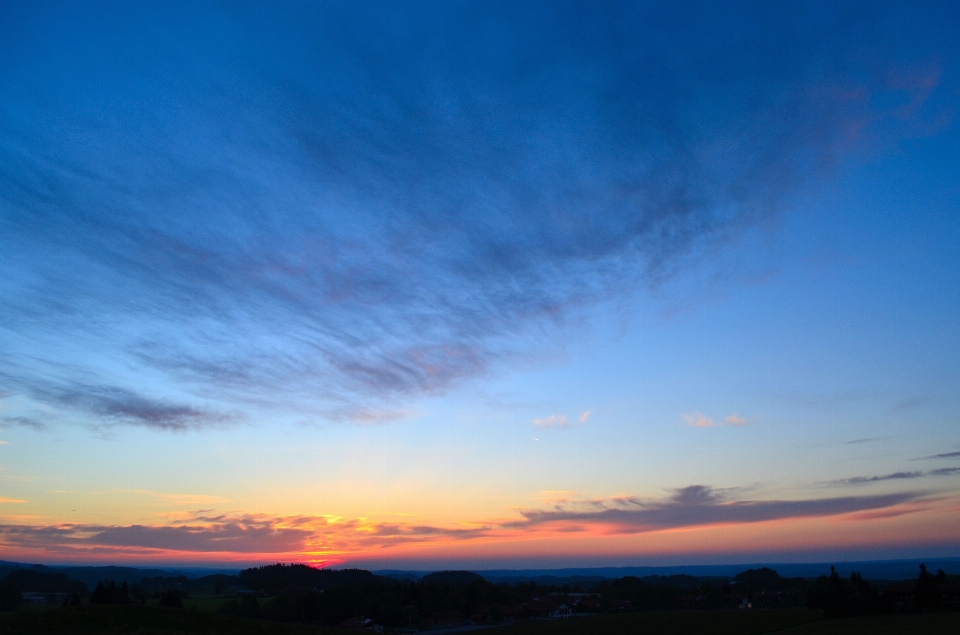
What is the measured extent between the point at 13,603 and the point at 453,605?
82.7 meters

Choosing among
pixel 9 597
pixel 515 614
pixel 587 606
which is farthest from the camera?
pixel 587 606

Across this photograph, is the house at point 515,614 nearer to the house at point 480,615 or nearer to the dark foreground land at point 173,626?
the house at point 480,615

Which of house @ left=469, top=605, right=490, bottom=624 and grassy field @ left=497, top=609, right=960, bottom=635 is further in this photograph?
house @ left=469, top=605, right=490, bottom=624

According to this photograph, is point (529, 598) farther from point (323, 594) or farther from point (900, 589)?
point (900, 589)

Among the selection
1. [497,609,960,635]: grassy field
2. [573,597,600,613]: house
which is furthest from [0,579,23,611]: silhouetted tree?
[573,597,600,613]: house

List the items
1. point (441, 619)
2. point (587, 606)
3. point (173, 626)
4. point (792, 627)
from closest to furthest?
point (173, 626) → point (792, 627) → point (441, 619) → point (587, 606)

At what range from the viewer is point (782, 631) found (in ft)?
230

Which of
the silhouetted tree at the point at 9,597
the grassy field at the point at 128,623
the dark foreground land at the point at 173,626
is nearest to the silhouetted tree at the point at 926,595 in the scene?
the dark foreground land at the point at 173,626

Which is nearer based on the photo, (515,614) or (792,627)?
(792,627)

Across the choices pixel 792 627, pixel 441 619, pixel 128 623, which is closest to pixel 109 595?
pixel 128 623

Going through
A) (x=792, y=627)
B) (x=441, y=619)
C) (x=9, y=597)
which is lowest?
(x=441, y=619)

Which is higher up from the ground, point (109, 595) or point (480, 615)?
point (109, 595)

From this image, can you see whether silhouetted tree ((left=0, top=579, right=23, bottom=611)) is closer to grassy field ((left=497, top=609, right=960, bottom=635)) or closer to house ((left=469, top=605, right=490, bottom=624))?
house ((left=469, top=605, right=490, bottom=624))

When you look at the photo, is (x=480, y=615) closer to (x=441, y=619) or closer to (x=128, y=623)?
(x=441, y=619)
